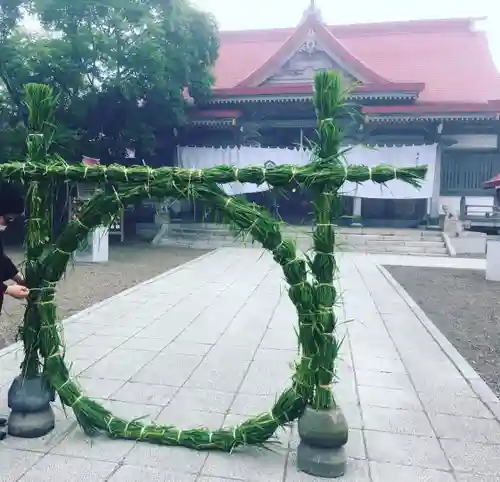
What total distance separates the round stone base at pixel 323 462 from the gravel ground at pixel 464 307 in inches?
80.4

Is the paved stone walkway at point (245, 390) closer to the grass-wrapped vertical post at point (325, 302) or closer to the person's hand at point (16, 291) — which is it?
the grass-wrapped vertical post at point (325, 302)

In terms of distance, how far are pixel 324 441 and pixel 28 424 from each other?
5.87ft

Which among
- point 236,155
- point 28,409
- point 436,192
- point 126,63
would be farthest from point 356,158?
point 28,409

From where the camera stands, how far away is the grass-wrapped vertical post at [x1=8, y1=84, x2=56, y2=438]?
2.94 meters

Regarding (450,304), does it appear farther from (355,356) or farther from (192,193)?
(192,193)

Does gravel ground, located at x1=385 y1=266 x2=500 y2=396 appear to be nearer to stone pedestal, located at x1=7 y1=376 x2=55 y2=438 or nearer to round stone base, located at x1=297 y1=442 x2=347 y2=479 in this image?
round stone base, located at x1=297 y1=442 x2=347 y2=479

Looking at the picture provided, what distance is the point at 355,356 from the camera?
4781mm

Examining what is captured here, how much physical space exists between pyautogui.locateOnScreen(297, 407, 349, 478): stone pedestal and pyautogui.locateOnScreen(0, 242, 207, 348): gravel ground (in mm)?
1979

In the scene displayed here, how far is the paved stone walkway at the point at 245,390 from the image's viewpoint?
9.00 feet

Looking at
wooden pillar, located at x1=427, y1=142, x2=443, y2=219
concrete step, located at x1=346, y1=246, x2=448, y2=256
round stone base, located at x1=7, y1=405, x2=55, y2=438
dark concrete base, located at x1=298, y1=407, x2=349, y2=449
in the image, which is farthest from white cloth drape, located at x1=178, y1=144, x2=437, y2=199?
dark concrete base, located at x1=298, y1=407, x2=349, y2=449

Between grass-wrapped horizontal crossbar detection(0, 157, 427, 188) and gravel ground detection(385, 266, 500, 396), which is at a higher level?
grass-wrapped horizontal crossbar detection(0, 157, 427, 188)

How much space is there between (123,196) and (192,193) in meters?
0.42

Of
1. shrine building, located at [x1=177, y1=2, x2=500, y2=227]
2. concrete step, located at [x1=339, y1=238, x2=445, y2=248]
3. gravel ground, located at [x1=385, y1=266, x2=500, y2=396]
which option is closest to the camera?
gravel ground, located at [x1=385, y1=266, x2=500, y2=396]

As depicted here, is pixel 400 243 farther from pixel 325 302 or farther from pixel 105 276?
pixel 325 302
